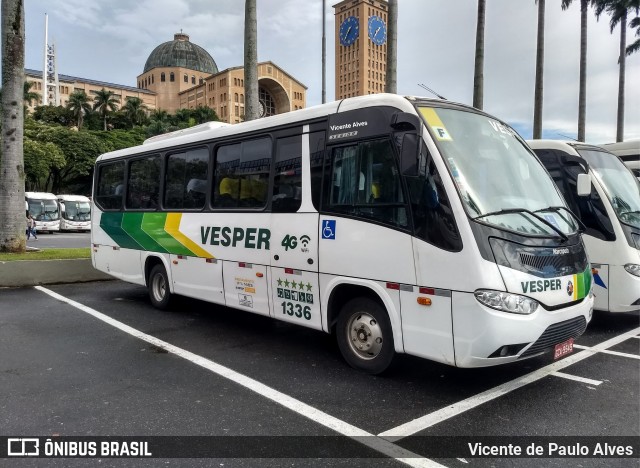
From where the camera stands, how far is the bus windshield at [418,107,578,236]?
15.2 ft

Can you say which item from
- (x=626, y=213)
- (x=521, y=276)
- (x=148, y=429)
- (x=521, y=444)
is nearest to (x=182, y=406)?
(x=148, y=429)

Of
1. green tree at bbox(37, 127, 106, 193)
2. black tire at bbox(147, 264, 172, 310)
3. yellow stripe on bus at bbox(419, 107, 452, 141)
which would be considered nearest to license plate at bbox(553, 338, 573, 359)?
yellow stripe on bus at bbox(419, 107, 452, 141)

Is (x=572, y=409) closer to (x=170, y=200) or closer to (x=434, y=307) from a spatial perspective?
(x=434, y=307)

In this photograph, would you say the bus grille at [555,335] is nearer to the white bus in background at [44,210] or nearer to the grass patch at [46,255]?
the grass patch at [46,255]

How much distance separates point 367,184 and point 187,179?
3.86 metres

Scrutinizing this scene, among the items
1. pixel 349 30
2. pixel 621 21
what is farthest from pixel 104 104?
pixel 621 21

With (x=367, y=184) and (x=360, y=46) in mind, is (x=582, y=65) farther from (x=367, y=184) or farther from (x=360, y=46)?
(x=367, y=184)

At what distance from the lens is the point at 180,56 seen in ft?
422

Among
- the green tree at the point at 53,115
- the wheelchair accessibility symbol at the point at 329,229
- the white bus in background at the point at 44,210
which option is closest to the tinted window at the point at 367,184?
the wheelchair accessibility symbol at the point at 329,229

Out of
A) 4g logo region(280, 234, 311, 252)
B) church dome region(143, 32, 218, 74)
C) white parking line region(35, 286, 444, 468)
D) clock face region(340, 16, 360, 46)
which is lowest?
white parking line region(35, 286, 444, 468)

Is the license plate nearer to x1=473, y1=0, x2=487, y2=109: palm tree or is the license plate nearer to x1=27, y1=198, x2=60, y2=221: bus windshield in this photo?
x1=473, y1=0, x2=487, y2=109: palm tree

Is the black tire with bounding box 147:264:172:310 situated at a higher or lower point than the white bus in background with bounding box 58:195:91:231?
lower

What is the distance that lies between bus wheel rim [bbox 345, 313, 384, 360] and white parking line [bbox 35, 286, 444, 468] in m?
1.02

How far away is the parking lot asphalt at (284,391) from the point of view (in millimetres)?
4020
